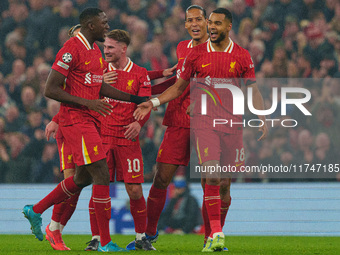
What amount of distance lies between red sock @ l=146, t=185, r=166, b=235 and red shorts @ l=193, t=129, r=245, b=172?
31.9 inches

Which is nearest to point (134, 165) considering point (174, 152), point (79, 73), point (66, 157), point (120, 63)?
point (174, 152)

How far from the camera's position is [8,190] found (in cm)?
984

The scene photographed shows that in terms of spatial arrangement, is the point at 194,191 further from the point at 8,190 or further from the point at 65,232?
the point at 8,190

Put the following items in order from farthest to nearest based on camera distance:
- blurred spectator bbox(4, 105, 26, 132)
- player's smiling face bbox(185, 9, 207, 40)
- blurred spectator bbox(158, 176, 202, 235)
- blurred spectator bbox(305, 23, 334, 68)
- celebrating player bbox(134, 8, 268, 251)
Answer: blurred spectator bbox(305, 23, 334, 68) → blurred spectator bbox(4, 105, 26, 132) → blurred spectator bbox(158, 176, 202, 235) → player's smiling face bbox(185, 9, 207, 40) → celebrating player bbox(134, 8, 268, 251)

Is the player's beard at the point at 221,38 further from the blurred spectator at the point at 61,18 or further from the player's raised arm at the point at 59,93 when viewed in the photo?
the blurred spectator at the point at 61,18

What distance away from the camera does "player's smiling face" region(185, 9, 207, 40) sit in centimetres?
675

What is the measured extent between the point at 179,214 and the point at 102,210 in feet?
13.3

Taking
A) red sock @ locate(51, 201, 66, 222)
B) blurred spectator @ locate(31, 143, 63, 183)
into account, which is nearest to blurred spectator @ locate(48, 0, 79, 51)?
blurred spectator @ locate(31, 143, 63, 183)

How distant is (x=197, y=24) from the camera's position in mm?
6754

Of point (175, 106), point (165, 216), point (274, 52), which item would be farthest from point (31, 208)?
point (274, 52)

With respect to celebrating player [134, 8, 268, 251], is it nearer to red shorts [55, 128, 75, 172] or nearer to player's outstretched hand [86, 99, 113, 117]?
player's outstretched hand [86, 99, 113, 117]

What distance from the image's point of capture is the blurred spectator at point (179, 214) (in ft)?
31.2

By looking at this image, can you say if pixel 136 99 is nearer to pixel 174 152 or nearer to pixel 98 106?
pixel 98 106

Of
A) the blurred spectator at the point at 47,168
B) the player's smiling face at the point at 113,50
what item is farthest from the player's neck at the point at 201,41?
the blurred spectator at the point at 47,168
